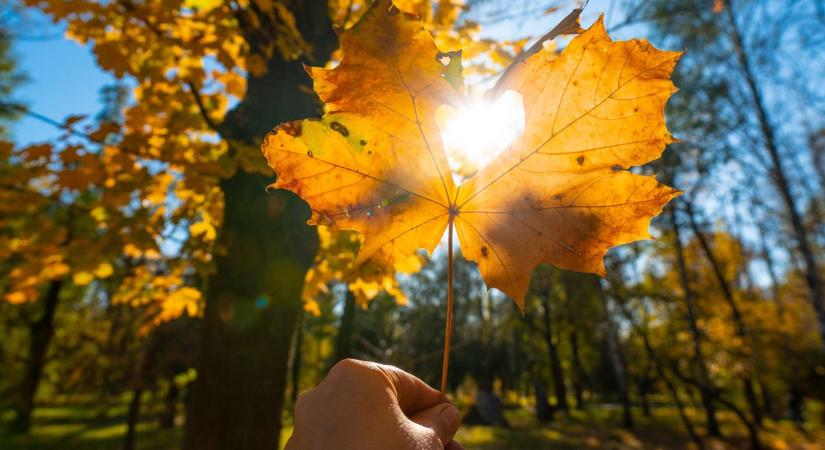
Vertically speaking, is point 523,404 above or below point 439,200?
below

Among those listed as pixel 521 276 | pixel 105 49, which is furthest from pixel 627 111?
pixel 105 49

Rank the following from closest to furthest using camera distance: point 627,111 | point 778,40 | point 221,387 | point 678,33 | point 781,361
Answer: point 627,111 → point 221,387 → point 778,40 → point 678,33 → point 781,361

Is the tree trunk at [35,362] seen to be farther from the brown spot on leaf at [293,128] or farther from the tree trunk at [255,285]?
the brown spot on leaf at [293,128]

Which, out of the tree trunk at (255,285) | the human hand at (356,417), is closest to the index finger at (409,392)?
the human hand at (356,417)

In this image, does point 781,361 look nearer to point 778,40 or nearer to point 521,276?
point 778,40

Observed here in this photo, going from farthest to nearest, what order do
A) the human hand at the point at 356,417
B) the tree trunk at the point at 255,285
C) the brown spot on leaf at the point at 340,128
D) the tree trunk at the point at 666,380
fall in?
the tree trunk at the point at 666,380 < the tree trunk at the point at 255,285 < the brown spot on leaf at the point at 340,128 < the human hand at the point at 356,417

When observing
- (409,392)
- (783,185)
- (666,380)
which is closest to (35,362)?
(666,380)

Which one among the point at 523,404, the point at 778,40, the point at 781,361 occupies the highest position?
the point at 778,40
